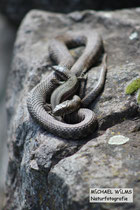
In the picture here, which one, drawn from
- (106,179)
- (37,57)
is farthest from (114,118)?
(37,57)

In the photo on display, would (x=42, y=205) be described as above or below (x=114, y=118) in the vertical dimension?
below

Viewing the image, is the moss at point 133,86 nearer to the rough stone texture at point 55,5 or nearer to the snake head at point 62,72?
the snake head at point 62,72

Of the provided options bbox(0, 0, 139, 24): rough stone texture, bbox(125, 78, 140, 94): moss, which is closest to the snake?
bbox(125, 78, 140, 94): moss

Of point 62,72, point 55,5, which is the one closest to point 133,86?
point 62,72

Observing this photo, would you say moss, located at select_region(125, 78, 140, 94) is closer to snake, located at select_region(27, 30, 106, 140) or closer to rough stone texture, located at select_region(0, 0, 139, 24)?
snake, located at select_region(27, 30, 106, 140)

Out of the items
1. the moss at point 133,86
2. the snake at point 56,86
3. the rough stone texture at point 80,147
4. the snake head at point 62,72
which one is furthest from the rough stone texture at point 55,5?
the moss at point 133,86

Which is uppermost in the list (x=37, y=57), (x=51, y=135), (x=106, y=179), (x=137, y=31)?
(x=137, y=31)

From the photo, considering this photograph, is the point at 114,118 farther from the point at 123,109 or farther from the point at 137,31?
the point at 137,31
